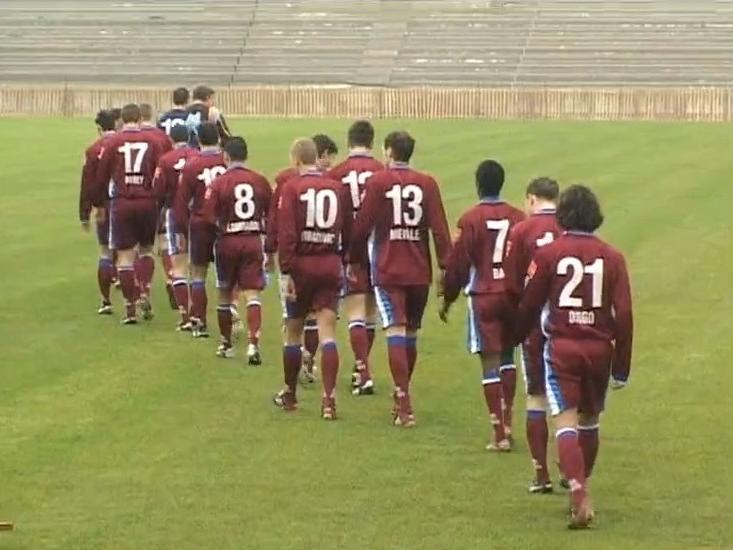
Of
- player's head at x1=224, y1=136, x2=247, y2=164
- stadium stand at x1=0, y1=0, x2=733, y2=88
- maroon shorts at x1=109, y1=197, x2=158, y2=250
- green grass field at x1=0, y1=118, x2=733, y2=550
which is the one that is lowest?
green grass field at x1=0, y1=118, x2=733, y2=550

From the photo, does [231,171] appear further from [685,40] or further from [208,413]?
[685,40]

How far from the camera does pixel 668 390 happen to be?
48.0ft

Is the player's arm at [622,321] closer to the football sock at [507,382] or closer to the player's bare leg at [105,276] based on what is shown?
the football sock at [507,382]

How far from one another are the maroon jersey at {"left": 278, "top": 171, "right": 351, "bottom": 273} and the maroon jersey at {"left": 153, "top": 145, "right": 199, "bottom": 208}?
13.6ft

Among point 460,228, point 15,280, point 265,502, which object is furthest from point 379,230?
point 15,280

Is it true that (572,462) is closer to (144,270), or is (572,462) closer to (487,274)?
(487,274)

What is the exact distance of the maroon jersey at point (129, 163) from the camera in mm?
17438

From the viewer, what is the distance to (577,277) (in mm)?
9891

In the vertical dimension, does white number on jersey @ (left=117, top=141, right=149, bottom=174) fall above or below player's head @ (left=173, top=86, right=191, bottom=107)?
below

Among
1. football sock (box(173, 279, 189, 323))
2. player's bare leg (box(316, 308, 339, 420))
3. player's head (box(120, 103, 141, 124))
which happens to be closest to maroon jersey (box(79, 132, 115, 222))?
player's head (box(120, 103, 141, 124))

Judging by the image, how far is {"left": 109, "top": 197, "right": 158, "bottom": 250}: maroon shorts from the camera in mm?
17594

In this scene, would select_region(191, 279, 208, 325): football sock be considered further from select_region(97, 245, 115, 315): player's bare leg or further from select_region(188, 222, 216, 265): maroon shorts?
select_region(97, 245, 115, 315): player's bare leg

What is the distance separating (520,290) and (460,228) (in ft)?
4.08

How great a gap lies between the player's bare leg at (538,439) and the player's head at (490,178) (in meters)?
1.71
